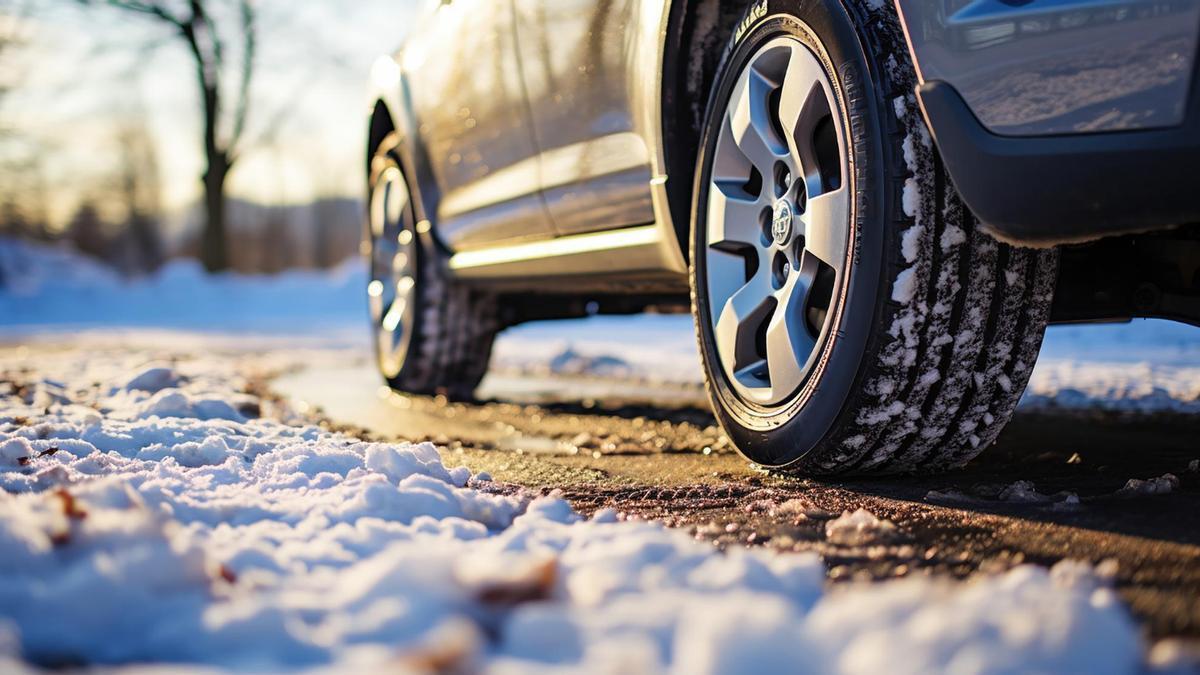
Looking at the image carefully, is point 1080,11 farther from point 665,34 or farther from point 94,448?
point 94,448

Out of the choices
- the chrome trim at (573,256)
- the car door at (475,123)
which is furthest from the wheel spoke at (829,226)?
the car door at (475,123)

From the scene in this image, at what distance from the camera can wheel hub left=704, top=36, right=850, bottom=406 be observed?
214 cm

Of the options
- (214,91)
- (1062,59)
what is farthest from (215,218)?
(1062,59)

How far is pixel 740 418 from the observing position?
7.75ft

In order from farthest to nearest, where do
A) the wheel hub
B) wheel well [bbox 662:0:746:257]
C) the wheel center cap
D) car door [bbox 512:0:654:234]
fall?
car door [bbox 512:0:654:234], wheel well [bbox 662:0:746:257], the wheel center cap, the wheel hub

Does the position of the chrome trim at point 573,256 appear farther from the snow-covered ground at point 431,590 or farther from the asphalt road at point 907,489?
the snow-covered ground at point 431,590

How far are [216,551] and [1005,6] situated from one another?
1.47 m

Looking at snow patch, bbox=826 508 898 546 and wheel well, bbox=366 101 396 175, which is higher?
wheel well, bbox=366 101 396 175

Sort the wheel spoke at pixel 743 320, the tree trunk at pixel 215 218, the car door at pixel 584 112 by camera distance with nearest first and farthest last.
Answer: the wheel spoke at pixel 743 320
the car door at pixel 584 112
the tree trunk at pixel 215 218

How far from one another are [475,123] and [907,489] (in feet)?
7.47

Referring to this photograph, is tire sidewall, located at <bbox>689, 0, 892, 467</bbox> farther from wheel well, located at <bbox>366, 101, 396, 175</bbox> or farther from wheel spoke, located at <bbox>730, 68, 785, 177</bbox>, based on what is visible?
wheel well, located at <bbox>366, 101, 396, 175</bbox>

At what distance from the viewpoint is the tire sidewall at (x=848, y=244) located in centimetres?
196

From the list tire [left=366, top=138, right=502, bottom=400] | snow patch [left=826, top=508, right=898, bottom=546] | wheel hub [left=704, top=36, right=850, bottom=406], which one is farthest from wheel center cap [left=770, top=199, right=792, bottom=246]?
tire [left=366, top=138, right=502, bottom=400]

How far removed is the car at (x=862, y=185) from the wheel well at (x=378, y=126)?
1493 millimetres
